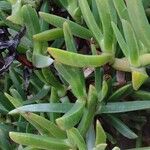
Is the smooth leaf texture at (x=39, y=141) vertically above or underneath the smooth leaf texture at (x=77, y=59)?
underneath

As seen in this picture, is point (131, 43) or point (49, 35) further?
point (49, 35)

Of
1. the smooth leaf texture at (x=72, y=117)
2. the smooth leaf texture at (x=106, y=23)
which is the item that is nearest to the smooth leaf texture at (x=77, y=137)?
the smooth leaf texture at (x=72, y=117)

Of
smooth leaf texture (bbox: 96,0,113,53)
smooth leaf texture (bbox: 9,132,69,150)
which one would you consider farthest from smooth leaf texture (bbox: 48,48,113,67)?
smooth leaf texture (bbox: 9,132,69,150)

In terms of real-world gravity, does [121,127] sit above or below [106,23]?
below

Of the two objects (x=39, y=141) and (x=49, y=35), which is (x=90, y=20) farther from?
(x=39, y=141)

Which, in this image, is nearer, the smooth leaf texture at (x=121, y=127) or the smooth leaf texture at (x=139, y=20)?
the smooth leaf texture at (x=139, y=20)

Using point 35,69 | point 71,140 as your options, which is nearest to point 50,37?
point 35,69

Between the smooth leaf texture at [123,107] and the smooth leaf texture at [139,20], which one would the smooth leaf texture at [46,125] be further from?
the smooth leaf texture at [139,20]

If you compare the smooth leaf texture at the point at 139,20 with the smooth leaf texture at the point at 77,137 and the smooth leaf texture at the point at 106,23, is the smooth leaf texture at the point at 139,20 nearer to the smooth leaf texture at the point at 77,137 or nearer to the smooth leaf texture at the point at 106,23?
the smooth leaf texture at the point at 106,23

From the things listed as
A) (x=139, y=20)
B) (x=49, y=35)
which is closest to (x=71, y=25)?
(x=49, y=35)

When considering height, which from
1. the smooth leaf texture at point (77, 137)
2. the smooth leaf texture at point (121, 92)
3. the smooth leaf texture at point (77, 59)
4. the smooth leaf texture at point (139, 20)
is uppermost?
the smooth leaf texture at point (139, 20)

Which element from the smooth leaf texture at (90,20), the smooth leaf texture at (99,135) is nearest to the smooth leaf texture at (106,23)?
the smooth leaf texture at (90,20)
